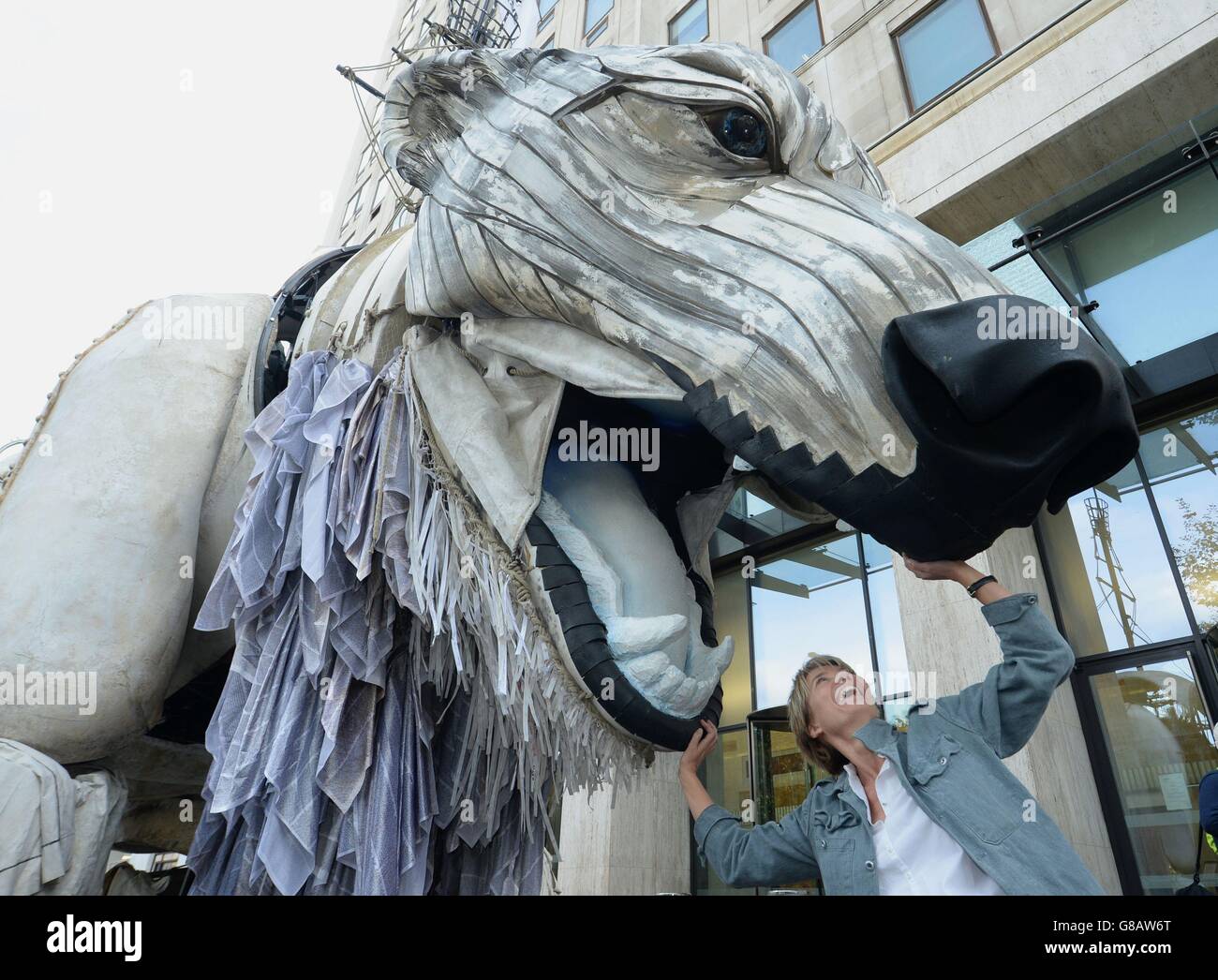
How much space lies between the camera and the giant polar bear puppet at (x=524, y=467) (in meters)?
0.83

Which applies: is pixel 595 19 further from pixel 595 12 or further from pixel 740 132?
pixel 740 132

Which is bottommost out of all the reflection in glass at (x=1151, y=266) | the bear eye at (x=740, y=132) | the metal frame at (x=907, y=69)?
the bear eye at (x=740, y=132)

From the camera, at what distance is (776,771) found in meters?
5.42

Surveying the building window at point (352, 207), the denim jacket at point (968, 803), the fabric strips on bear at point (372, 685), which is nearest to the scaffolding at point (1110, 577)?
the denim jacket at point (968, 803)

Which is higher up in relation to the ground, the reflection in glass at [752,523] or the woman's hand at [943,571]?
the reflection in glass at [752,523]

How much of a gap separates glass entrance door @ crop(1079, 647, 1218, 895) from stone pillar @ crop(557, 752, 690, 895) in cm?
261

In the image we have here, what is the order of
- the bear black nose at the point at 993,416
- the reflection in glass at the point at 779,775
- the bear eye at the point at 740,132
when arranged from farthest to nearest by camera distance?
1. the reflection in glass at the point at 779,775
2. the bear eye at the point at 740,132
3. the bear black nose at the point at 993,416

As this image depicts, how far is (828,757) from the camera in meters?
1.79

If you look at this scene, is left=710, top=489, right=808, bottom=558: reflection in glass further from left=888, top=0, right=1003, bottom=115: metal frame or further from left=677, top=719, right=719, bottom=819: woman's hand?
left=677, top=719, right=719, bottom=819: woman's hand

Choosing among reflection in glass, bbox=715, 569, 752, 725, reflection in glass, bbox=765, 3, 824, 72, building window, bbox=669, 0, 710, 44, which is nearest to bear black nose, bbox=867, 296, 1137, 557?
reflection in glass, bbox=715, 569, 752, 725

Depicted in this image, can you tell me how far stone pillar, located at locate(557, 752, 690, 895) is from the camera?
5297 mm

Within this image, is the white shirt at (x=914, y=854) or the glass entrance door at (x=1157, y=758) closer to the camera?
the white shirt at (x=914, y=854)

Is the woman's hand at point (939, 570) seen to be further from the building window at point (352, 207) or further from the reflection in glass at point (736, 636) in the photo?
the building window at point (352, 207)
